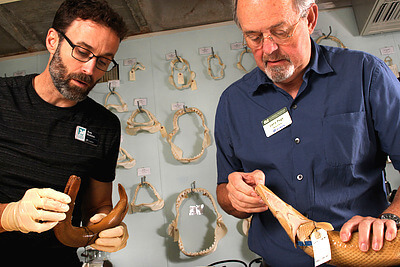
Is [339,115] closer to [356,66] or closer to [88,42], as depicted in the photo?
[356,66]

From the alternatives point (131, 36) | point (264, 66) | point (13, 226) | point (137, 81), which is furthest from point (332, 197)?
point (131, 36)

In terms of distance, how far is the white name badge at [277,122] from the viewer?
1.38 m

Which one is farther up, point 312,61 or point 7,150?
point 312,61

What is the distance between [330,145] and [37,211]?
46.5 inches

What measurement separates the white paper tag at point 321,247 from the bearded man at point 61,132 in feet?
3.18

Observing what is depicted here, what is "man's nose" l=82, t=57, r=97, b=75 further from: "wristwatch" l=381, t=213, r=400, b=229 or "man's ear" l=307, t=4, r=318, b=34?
"wristwatch" l=381, t=213, r=400, b=229

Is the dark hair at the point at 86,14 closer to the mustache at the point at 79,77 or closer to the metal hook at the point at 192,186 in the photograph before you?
the mustache at the point at 79,77

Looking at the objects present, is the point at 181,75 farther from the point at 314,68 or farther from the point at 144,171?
the point at 314,68

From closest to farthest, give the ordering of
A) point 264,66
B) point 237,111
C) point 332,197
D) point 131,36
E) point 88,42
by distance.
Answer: point 332,197
point 264,66
point 237,111
point 88,42
point 131,36

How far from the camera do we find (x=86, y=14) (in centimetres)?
171

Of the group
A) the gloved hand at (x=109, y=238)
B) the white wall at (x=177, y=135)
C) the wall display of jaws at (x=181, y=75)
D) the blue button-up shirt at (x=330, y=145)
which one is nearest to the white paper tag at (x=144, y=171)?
the white wall at (x=177, y=135)

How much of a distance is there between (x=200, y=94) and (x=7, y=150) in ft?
8.40

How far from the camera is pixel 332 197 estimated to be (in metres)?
1.29

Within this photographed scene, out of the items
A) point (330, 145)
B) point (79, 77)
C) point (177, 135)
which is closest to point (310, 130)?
point (330, 145)
